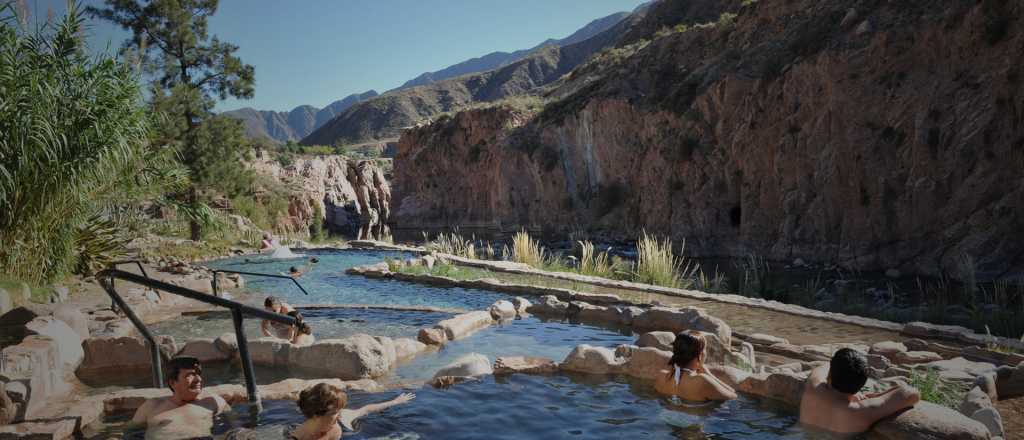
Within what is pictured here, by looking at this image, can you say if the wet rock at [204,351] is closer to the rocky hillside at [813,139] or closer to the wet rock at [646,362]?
the wet rock at [646,362]

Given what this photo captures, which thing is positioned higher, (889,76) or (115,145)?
(889,76)

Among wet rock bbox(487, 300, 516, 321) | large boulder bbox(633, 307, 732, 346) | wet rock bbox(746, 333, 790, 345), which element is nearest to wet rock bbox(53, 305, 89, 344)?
wet rock bbox(487, 300, 516, 321)

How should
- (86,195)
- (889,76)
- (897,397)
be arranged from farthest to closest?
(889,76), (86,195), (897,397)

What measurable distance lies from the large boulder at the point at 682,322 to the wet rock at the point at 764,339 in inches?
12.0

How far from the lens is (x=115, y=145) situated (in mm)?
9422

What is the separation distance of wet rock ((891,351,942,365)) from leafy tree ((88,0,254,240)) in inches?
943

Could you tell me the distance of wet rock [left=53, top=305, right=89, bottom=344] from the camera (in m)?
8.45

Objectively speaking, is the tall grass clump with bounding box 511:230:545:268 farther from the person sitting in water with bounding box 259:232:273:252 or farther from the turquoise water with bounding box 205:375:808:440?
the turquoise water with bounding box 205:375:808:440

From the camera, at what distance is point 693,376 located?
5.84 m

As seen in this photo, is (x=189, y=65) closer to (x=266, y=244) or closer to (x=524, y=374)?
(x=266, y=244)

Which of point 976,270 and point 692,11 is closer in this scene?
point 976,270

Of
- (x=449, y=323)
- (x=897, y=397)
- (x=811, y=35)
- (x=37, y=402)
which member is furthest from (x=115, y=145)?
(x=811, y=35)

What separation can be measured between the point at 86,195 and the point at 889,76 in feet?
73.5

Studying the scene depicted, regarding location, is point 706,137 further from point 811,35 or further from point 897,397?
point 897,397
